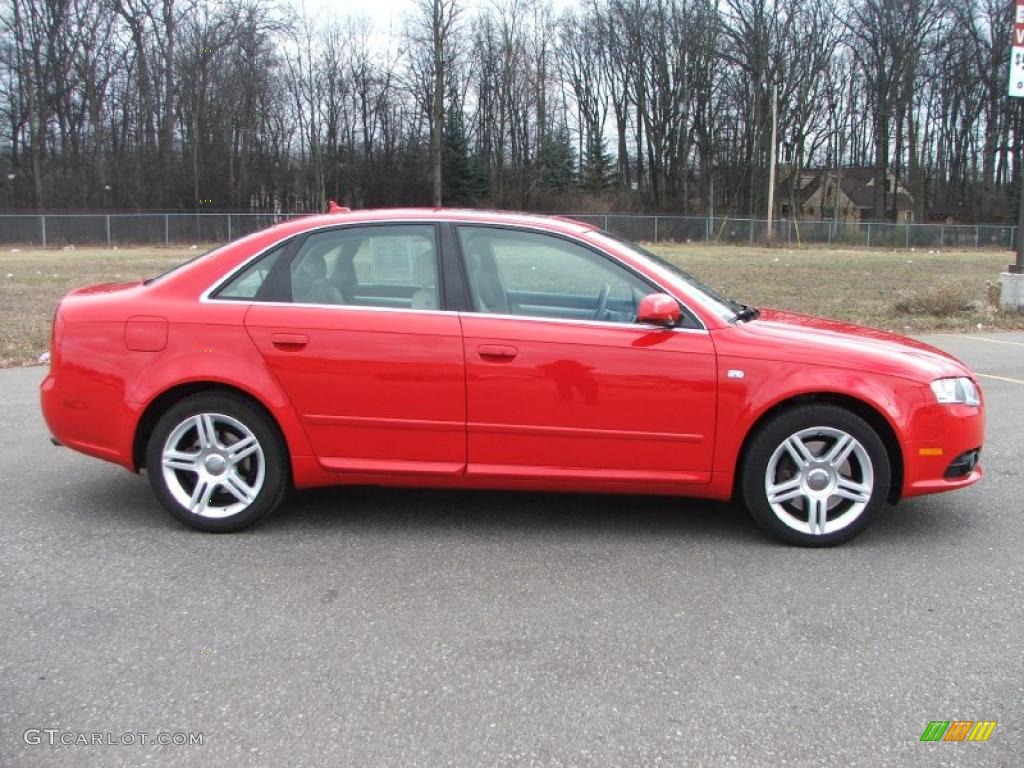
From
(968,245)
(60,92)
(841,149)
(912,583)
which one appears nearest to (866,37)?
(841,149)

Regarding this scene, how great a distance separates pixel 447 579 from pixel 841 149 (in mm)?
71291

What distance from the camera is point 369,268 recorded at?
14.5 feet

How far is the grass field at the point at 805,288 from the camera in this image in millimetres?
12406

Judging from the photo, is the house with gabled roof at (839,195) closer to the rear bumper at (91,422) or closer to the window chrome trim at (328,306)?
the window chrome trim at (328,306)

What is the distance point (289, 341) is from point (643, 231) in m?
43.3

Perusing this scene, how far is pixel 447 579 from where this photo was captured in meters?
3.80

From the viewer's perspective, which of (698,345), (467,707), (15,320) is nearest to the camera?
(467,707)

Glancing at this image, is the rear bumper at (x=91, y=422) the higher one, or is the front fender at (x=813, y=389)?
the front fender at (x=813, y=389)

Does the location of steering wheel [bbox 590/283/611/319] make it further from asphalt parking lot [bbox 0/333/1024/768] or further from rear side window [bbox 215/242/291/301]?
rear side window [bbox 215/242/291/301]

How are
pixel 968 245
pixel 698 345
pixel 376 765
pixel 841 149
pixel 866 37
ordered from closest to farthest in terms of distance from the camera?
1. pixel 376 765
2. pixel 698 345
3. pixel 968 245
4. pixel 866 37
5. pixel 841 149

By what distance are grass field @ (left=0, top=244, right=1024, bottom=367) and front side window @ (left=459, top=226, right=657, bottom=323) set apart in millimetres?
A: 7223

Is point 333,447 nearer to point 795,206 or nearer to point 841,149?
point 795,206

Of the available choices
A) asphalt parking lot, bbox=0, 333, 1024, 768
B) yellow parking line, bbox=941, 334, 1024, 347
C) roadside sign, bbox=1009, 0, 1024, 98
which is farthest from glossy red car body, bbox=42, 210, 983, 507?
roadside sign, bbox=1009, 0, 1024, 98

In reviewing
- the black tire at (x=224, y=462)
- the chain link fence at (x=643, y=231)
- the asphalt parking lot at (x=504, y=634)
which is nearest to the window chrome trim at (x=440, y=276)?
the black tire at (x=224, y=462)
